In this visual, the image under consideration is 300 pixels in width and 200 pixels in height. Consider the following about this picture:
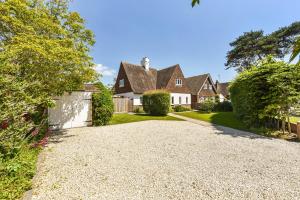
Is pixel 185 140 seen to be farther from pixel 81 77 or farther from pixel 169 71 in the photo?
pixel 169 71

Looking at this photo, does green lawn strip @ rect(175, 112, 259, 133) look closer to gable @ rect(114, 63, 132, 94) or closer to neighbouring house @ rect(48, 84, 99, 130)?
neighbouring house @ rect(48, 84, 99, 130)

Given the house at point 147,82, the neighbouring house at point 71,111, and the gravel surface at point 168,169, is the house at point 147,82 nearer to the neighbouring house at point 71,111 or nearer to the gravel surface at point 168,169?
the neighbouring house at point 71,111

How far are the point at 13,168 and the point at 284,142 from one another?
412 inches

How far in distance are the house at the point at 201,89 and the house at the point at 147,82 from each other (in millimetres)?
1187

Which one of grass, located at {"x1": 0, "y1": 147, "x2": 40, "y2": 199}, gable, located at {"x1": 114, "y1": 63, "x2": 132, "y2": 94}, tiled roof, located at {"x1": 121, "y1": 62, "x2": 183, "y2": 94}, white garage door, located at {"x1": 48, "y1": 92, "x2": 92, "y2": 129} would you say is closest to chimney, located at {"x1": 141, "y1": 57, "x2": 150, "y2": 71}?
tiled roof, located at {"x1": 121, "y1": 62, "x2": 183, "y2": 94}

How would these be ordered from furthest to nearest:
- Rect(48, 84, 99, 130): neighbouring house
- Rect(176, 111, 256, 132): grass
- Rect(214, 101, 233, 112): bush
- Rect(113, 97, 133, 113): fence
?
1. Rect(214, 101, 233, 112): bush
2. Rect(113, 97, 133, 113): fence
3. Rect(176, 111, 256, 132): grass
4. Rect(48, 84, 99, 130): neighbouring house

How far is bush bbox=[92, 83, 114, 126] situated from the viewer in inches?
464

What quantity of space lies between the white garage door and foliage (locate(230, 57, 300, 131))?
10.8m

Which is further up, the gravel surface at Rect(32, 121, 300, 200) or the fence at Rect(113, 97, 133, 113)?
the fence at Rect(113, 97, 133, 113)

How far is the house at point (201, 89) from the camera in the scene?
29.1 meters

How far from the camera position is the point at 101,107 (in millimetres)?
11883

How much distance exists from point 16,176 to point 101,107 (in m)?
7.85

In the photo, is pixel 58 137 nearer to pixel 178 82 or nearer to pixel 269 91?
pixel 269 91

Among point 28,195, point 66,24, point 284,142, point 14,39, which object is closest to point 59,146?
point 28,195
